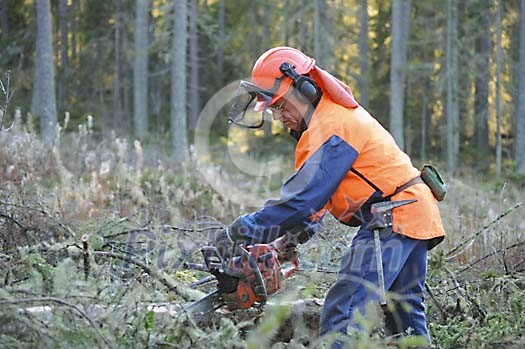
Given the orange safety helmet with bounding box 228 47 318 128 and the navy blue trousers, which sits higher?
the orange safety helmet with bounding box 228 47 318 128

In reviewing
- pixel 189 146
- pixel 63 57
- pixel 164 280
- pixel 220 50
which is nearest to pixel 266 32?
pixel 220 50

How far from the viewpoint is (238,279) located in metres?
4.15

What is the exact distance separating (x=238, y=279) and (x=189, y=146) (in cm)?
2159

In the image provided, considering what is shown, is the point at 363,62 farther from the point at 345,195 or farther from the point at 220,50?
the point at 345,195

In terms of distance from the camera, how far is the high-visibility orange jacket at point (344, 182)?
4098 millimetres

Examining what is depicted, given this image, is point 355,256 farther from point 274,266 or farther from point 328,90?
point 328,90

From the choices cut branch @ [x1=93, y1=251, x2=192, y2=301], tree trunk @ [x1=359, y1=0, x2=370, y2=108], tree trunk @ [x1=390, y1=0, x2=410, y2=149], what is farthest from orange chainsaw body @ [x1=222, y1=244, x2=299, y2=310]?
tree trunk @ [x1=359, y1=0, x2=370, y2=108]

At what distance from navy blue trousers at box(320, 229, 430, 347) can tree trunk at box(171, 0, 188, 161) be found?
1336cm

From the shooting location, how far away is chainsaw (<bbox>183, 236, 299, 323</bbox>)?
162 inches

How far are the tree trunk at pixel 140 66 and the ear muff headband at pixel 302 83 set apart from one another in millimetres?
19969

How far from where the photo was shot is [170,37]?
78.4ft

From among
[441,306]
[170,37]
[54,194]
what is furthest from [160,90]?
[441,306]

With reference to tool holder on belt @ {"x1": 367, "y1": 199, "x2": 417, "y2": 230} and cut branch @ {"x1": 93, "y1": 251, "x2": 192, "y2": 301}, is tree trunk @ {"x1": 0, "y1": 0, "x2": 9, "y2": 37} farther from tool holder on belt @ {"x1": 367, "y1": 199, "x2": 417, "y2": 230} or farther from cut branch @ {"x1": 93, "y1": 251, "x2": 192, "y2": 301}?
tool holder on belt @ {"x1": 367, "y1": 199, "x2": 417, "y2": 230}

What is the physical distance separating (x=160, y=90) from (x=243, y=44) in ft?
17.3
